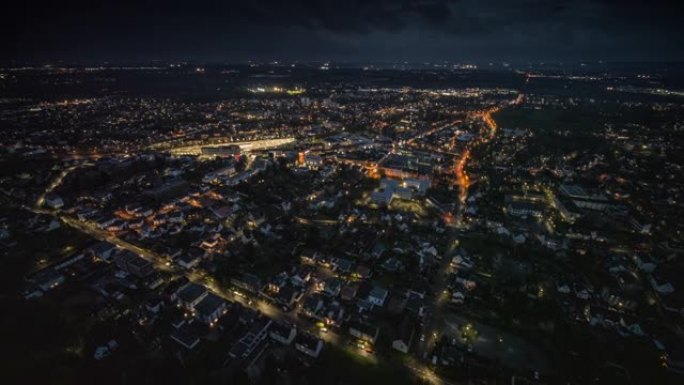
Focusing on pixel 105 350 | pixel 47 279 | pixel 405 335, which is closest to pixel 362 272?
pixel 405 335

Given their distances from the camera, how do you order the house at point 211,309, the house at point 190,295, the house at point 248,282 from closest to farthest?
the house at point 211,309
the house at point 190,295
the house at point 248,282

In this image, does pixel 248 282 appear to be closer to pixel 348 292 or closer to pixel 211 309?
pixel 211 309

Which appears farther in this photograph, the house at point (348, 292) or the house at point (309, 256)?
the house at point (309, 256)

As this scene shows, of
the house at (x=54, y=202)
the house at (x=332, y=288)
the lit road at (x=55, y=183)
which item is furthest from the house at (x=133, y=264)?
the lit road at (x=55, y=183)

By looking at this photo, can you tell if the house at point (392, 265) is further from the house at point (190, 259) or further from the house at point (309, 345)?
the house at point (190, 259)

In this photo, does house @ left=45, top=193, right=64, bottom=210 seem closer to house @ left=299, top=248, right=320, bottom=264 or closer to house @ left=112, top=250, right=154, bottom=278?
house @ left=112, top=250, right=154, bottom=278

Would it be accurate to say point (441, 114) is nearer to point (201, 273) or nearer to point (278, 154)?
point (278, 154)

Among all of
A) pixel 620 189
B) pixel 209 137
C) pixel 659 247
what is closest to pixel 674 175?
pixel 620 189
